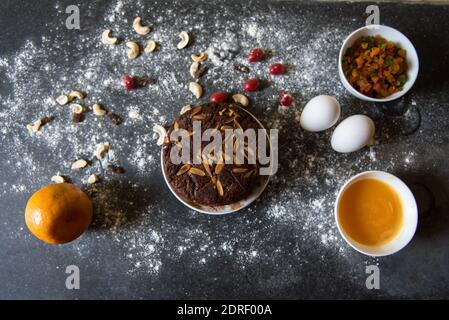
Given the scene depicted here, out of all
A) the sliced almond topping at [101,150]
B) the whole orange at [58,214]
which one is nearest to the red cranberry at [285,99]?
the sliced almond topping at [101,150]

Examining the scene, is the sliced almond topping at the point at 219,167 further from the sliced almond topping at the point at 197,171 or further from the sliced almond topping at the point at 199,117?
the sliced almond topping at the point at 199,117

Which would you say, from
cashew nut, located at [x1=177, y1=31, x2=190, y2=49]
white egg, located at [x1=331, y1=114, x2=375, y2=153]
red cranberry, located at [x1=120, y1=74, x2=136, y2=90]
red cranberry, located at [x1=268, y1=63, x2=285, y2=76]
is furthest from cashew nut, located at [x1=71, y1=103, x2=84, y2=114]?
white egg, located at [x1=331, y1=114, x2=375, y2=153]

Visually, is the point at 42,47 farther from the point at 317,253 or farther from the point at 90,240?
the point at 317,253

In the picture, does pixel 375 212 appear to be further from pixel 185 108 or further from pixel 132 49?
pixel 132 49

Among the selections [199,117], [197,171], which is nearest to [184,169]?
[197,171]

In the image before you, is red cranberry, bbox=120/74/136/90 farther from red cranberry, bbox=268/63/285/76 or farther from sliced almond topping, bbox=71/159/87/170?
red cranberry, bbox=268/63/285/76
